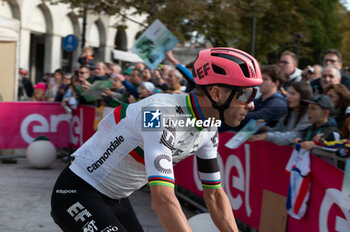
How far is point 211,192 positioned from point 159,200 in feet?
2.05

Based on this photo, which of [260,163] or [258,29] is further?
[258,29]

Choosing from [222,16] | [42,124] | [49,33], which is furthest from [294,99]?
[49,33]

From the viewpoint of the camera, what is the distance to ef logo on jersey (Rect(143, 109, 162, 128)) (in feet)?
7.72

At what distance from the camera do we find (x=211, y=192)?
2.75 m

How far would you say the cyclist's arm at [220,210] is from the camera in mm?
2600

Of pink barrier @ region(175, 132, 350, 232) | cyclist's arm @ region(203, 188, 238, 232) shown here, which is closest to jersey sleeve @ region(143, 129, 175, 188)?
cyclist's arm @ region(203, 188, 238, 232)

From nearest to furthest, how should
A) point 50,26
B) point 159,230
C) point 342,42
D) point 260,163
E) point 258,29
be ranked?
point 260,163 < point 159,230 < point 258,29 < point 50,26 < point 342,42

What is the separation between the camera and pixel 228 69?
7.52 feet

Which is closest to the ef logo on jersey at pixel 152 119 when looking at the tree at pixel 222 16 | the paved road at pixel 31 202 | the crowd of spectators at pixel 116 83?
the paved road at pixel 31 202

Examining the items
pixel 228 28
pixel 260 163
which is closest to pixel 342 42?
pixel 228 28

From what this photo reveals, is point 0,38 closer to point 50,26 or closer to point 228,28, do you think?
point 228,28

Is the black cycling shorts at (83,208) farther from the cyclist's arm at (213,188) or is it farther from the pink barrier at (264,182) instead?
the pink barrier at (264,182)

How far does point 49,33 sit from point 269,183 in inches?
987

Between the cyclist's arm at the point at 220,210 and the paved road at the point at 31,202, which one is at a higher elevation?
the cyclist's arm at the point at 220,210
